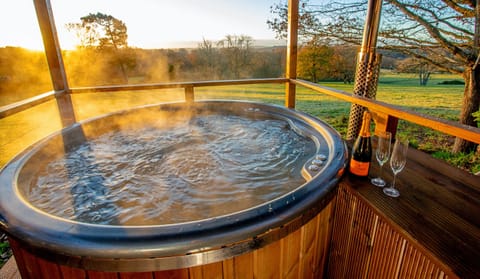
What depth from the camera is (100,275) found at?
76 centimetres

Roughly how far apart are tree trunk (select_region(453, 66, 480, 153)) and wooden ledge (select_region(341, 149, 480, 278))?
3.43 m

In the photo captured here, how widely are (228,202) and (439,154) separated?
14.4 feet

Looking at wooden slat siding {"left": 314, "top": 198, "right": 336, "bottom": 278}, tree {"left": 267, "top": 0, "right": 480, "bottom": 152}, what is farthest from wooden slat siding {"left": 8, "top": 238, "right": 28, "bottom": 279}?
tree {"left": 267, "top": 0, "right": 480, "bottom": 152}

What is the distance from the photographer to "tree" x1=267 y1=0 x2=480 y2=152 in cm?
350

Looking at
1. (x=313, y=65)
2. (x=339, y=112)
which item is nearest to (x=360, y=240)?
(x=339, y=112)

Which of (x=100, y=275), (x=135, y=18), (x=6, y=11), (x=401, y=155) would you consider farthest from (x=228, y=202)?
(x=135, y=18)

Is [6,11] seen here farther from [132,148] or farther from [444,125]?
[444,125]

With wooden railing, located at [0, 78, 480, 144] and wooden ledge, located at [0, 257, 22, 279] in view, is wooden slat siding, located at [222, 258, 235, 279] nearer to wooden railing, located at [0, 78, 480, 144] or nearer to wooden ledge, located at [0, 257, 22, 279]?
wooden railing, located at [0, 78, 480, 144]

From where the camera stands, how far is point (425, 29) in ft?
12.2

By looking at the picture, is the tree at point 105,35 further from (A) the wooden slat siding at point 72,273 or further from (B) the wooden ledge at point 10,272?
(A) the wooden slat siding at point 72,273

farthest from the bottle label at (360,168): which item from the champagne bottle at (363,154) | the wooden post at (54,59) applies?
the wooden post at (54,59)

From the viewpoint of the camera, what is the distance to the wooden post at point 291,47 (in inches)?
115

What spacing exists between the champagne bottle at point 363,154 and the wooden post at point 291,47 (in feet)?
6.58

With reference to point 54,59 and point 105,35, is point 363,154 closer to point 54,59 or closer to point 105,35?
Result: point 54,59
